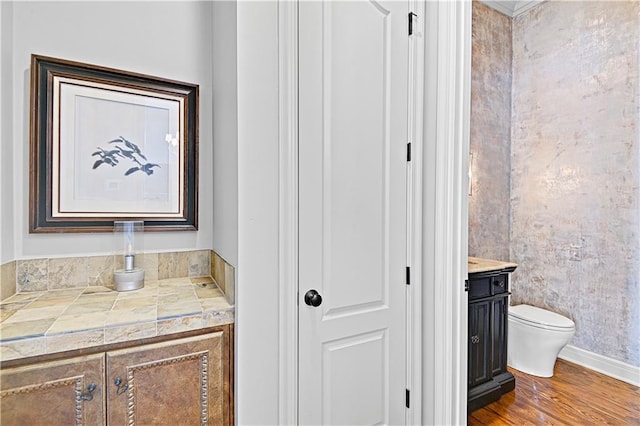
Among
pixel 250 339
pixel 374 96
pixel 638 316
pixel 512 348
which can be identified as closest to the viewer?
pixel 250 339

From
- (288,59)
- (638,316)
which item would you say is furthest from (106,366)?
(638,316)

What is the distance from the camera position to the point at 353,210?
145 cm

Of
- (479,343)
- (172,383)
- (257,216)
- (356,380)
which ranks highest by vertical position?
(257,216)

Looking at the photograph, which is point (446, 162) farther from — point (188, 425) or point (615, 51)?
point (615, 51)

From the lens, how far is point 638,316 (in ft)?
7.89

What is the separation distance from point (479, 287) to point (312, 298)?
132cm

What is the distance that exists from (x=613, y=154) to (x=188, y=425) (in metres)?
3.25

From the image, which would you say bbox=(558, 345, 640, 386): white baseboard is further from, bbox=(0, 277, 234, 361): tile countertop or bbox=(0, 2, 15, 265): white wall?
bbox=(0, 2, 15, 265): white wall

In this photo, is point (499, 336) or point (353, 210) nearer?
point (353, 210)

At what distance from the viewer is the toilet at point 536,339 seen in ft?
7.89

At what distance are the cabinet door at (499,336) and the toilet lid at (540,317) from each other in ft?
1.39

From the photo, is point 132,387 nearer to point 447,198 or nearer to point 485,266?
point 447,198

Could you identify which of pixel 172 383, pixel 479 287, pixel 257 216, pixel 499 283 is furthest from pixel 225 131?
pixel 499 283

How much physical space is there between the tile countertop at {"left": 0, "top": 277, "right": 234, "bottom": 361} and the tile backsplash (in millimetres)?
40
